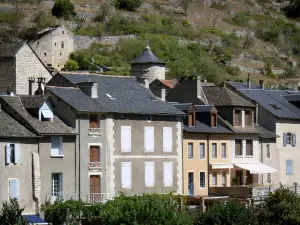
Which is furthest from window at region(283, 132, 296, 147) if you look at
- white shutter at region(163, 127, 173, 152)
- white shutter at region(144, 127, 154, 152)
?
white shutter at region(144, 127, 154, 152)

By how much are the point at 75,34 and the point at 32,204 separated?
70.3m

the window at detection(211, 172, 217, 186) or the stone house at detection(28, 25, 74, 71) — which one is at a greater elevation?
the stone house at detection(28, 25, 74, 71)

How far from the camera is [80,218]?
172ft

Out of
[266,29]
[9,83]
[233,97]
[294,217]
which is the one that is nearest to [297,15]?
[266,29]

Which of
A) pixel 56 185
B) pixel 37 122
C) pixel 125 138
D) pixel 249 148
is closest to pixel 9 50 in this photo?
pixel 249 148

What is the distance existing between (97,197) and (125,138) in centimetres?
342

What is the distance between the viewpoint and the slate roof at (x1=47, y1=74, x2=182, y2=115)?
185ft

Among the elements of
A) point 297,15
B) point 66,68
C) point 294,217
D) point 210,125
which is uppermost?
point 297,15

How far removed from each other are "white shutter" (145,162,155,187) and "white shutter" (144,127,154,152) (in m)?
0.74

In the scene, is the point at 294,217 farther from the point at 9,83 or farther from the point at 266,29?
the point at 266,29

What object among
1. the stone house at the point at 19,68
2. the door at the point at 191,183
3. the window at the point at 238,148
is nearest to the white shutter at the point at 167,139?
the door at the point at 191,183

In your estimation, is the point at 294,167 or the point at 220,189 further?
the point at 294,167

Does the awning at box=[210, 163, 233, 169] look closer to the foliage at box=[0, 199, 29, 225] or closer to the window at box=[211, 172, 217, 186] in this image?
Result: the window at box=[211, 172, 217, 186]

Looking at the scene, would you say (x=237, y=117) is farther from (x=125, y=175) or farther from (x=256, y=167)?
(x=125, y=175)
